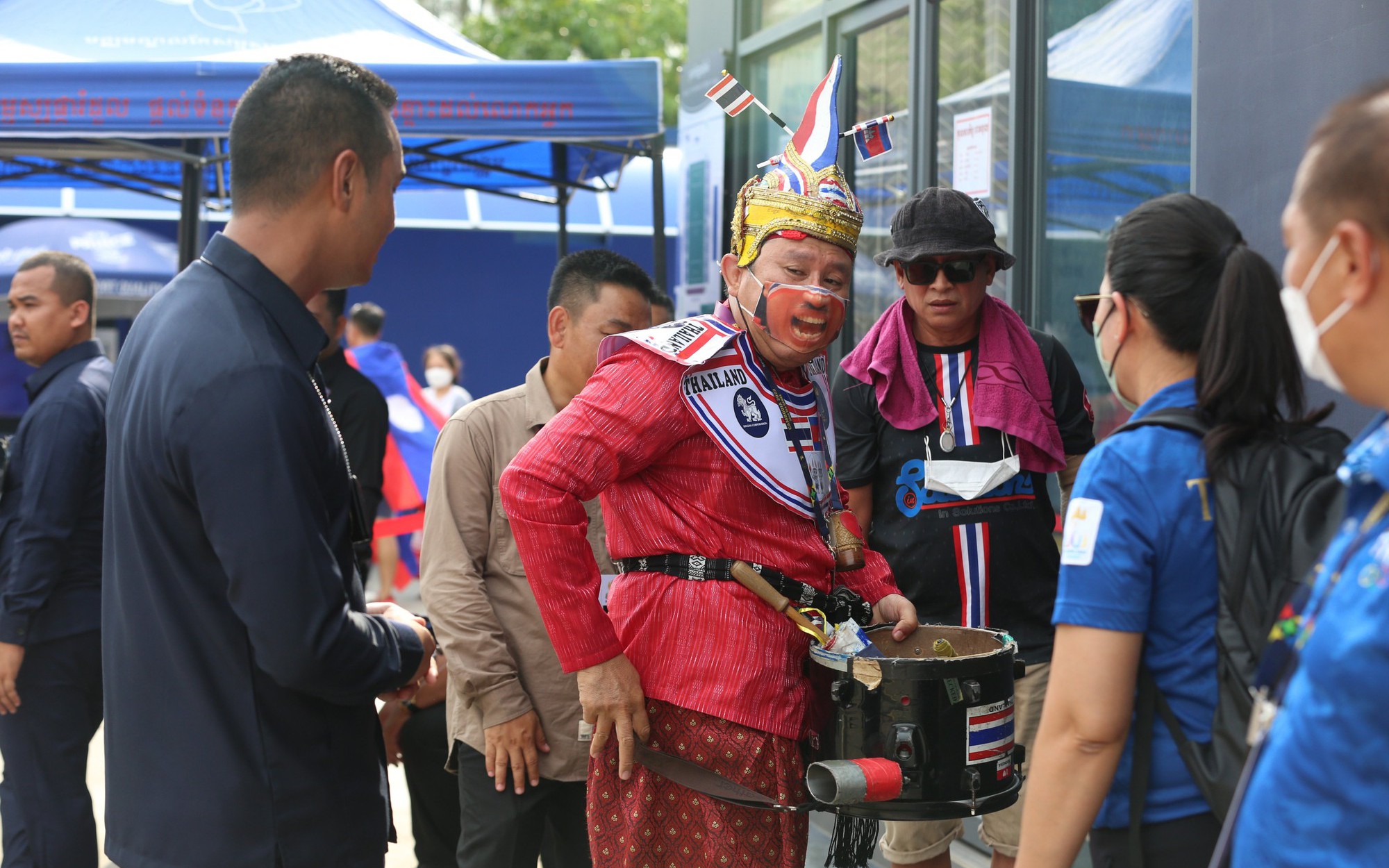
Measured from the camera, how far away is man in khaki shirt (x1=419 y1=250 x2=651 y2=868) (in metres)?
3.20

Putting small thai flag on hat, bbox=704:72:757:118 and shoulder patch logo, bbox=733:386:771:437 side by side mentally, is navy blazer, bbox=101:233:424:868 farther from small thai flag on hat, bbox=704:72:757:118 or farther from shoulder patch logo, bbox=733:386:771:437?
small thai flag on hat, bbox=704:72:757:118

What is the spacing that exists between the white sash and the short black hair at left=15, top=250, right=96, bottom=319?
9.71 ft

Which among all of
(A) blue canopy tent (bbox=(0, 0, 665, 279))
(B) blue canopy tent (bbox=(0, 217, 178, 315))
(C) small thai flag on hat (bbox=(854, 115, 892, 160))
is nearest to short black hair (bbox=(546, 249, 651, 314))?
(C) small thai flag on hat (bbox=(854, 115, 892, 160))

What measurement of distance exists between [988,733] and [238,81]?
4.30 m

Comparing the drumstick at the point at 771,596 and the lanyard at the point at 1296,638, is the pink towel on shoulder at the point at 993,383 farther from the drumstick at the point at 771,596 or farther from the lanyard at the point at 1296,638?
the lanyard at the point at 1296,638

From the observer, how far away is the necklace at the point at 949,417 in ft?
11.4

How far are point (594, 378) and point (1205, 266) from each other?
45.6 inches

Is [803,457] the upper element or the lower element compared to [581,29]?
lower

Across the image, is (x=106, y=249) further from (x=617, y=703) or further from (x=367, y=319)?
(x=617, y=703)

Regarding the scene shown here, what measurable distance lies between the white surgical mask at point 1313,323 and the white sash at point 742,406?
4.15ft

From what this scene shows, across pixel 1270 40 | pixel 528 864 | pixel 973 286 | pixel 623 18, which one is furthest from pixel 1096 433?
pixel 623 18

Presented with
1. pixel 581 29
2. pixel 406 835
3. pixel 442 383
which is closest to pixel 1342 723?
pixel 406 835

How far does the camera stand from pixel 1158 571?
1864mm

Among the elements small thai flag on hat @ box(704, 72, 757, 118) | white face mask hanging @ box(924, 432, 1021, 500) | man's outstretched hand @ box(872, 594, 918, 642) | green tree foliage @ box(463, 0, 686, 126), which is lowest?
man's outstretched hand @ box(872, 594, 918, 642)
